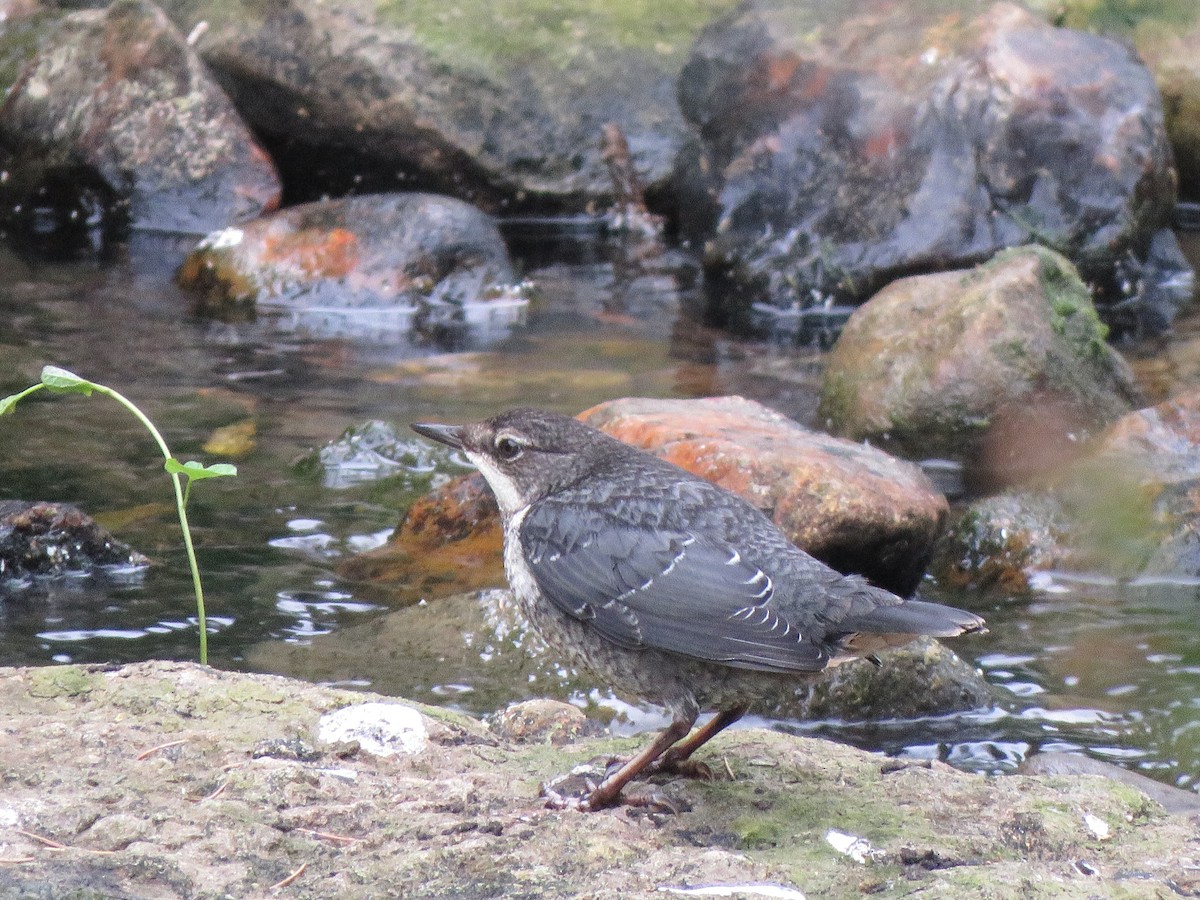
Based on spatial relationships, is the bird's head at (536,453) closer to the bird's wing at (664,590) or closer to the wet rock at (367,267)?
the bird's wing at (664,590)

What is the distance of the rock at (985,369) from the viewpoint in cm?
716

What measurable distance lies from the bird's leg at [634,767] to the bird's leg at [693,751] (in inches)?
3.1

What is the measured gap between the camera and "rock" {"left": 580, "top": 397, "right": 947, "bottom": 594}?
18.4 feet

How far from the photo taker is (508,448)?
4059 mm

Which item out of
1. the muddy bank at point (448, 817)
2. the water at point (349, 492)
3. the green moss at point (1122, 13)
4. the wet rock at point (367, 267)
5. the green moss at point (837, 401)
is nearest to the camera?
the muddy bank at point (448, 817)

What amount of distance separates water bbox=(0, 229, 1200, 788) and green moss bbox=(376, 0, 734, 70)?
81.8 inches

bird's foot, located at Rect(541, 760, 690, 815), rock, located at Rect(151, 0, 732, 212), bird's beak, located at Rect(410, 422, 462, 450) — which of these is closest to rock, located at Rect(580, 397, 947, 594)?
bird's beak, located at Rect(410, 422, 462, 450)

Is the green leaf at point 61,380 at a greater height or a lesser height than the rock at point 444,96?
lesser

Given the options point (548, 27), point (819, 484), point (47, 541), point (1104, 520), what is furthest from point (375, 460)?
point (548, 27)

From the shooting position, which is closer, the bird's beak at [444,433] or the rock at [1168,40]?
the bird's beak at [444,433]

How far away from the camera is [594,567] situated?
3.61 meters

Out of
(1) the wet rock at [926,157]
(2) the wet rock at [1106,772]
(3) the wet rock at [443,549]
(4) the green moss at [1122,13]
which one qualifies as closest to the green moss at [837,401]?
(3) the wet rock at [443,549]

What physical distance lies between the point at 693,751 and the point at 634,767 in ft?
1.00

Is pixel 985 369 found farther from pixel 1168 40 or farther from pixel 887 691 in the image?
pixel 1168 40
